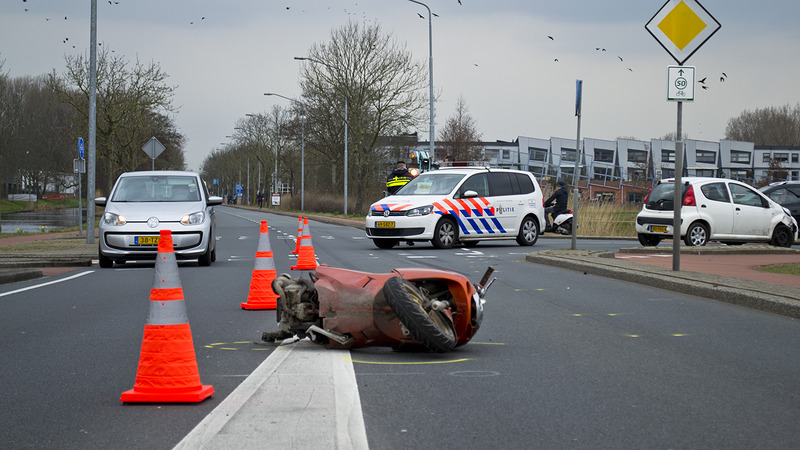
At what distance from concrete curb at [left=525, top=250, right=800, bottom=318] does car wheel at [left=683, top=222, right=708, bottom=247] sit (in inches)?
166

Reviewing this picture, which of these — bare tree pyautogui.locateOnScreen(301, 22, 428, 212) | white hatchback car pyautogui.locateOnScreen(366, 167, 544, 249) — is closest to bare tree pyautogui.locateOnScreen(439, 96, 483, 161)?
bare tree pyautogui.locateOnScreen(301, 22, 428, 212)

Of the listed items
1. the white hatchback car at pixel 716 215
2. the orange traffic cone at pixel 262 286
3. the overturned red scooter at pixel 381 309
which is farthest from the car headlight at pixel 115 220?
the white hatchback car at pixel 716 215

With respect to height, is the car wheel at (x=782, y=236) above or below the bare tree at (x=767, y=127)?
below

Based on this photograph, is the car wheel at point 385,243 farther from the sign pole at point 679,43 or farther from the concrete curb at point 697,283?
the sign pole at point 679,43

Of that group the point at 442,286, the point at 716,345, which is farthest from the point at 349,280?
the point at 716,345

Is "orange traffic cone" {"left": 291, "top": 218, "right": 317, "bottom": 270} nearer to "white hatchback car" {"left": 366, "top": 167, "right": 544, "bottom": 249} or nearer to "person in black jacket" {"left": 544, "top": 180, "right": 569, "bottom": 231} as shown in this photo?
"white hatchback car" {"left": 366, "top": 167, "right": 544, "bottom": 249}

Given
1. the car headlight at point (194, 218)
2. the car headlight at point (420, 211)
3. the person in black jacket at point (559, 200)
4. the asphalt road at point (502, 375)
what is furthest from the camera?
the person in black jacket at point (559, 200)

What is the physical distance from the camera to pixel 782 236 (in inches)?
783

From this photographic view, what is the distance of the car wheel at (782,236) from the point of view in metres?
19.8

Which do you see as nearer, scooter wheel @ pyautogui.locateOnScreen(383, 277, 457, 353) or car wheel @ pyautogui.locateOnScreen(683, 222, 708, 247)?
scooter wheel @ pyautogui.locateOnScreen(383, 277, 457, 353)

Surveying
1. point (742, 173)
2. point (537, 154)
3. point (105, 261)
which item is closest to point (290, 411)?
point (105, 261)

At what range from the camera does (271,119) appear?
101188mm

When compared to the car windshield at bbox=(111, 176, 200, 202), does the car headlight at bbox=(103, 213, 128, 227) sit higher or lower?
lower

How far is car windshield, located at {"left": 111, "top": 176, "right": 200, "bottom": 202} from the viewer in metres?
15.5
